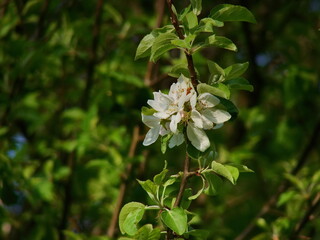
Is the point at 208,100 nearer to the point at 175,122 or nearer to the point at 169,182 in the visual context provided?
the point at 175,122

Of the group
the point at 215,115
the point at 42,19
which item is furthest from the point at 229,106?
the point at 42,19

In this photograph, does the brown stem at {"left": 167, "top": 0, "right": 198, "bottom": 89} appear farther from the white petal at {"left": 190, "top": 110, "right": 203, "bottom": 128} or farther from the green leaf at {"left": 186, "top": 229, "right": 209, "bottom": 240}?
the green leaf at {"left": 186, "top": 229, "right": 209, "bottom": 240}

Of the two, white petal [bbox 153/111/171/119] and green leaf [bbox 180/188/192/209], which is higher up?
white petal [bbox 153/111/171/119]

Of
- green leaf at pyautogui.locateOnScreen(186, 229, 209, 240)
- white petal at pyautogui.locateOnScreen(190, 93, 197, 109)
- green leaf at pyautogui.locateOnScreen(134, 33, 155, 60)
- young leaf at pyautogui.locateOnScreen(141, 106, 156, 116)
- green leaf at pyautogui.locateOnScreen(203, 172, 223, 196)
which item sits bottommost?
green leaf at pyautogui.locateOnScreen(186, 229, 209, 240)

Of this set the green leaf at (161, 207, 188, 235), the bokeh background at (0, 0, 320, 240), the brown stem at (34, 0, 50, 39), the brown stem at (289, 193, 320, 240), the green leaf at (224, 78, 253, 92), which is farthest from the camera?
the brown stem at (34, 0, 50, 39)

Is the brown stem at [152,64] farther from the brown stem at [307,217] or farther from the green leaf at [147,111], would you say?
the green leaf at [147,111]

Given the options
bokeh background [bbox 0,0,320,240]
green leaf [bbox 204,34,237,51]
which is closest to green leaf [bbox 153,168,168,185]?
green leaf [bbox 204,34,237,51]

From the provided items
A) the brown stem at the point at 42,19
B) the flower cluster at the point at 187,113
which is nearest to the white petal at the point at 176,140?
the flower cluster at the point at 187,113
